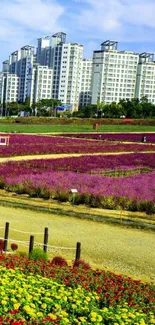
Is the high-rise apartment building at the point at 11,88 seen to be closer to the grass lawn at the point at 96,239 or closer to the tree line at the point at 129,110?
the tree line at the point at 129,110

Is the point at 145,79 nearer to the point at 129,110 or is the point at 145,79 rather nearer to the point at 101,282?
the point at 129,110

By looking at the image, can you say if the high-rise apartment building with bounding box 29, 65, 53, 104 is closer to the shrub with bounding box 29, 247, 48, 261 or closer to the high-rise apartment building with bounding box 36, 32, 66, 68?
the high-rise apartment building with bounding box 36, 32, 66, 68

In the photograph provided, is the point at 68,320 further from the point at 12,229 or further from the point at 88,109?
the point at 88,109

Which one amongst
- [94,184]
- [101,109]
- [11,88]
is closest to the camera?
[94,184]

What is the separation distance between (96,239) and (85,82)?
17095 centimetres

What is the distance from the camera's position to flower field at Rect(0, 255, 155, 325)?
682cm

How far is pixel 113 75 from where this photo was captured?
564 feet

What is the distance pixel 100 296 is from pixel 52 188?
11.0 meters

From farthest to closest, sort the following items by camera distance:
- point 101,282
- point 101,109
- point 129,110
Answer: point 101,109, point 129,110, point 101,282

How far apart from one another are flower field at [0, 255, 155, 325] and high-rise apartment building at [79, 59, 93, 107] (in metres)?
169

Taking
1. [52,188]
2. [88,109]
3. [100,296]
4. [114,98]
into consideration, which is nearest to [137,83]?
[114,98]

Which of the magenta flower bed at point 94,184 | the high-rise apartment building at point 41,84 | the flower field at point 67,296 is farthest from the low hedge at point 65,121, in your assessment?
the flower field at point 67,296

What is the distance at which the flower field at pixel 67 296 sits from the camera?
682cm

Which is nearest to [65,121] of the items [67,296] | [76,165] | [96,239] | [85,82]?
[76,165]
